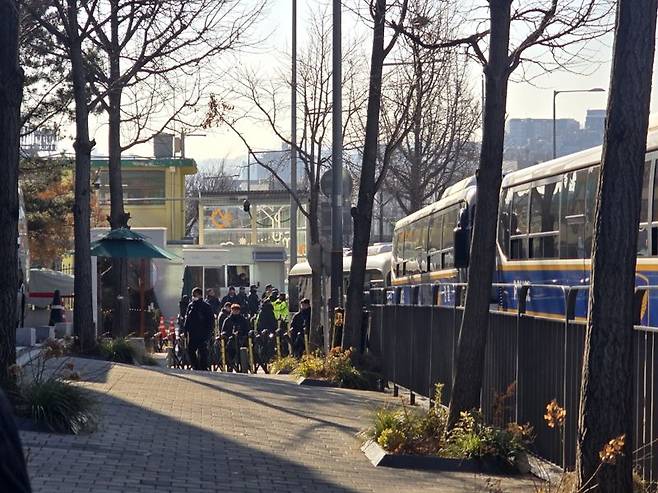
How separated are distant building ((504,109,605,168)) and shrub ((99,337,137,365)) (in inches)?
1680

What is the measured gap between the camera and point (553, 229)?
1781 centimetres

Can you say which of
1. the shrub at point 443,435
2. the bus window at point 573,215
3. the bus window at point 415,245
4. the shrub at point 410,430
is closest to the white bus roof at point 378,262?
the bus window at point 415,245

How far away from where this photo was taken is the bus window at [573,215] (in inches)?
651

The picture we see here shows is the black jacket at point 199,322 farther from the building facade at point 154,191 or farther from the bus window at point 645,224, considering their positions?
the building facade at point 154,191

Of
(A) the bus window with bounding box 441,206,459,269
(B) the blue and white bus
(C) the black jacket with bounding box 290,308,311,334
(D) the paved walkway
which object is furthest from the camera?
(C) the black jacket with bounding box 290,308,311,334

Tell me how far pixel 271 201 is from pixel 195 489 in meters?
56.8

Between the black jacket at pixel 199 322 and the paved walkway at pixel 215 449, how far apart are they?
734 centimetres

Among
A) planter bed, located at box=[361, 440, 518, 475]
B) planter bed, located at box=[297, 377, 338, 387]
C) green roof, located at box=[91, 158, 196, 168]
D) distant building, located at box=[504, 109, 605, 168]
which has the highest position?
distant building, located at box=[504, 109, 605, 168]

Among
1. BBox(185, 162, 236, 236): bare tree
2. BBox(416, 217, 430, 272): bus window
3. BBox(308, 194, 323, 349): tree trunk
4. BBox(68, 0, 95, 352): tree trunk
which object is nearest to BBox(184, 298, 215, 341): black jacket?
BBox(308, 194, 323, 349): tree trunk

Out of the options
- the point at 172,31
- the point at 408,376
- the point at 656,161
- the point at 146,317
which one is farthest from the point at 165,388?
the point at 146,317

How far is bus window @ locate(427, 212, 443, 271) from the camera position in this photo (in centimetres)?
2705

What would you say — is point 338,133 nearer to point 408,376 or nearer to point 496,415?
point 408,376

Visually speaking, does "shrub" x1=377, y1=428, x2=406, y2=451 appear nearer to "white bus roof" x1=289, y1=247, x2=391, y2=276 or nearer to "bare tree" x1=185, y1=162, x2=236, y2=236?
"white bus roof" x1=289, y1=247, x2=391, y2=276

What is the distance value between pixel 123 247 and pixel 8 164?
13.6m
